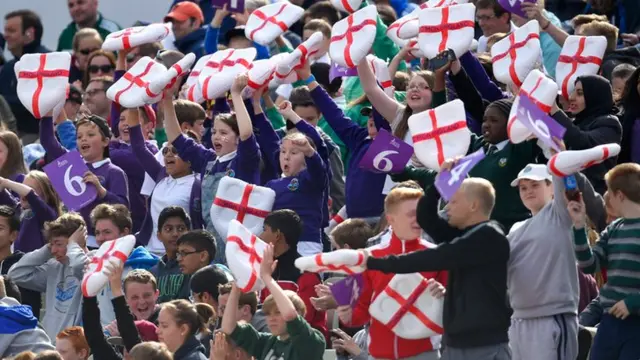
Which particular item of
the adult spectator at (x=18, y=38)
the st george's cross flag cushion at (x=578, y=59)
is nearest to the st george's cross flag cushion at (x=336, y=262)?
the st george's cross flag cushion at (x=578, y=59)

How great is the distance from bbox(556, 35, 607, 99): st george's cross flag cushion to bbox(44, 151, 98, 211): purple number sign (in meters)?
3.06

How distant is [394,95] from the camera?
36.3ft

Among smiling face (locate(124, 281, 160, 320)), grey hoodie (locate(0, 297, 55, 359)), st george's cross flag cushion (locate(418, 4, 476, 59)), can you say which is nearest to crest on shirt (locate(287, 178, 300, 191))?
st george's cross flag cushion (locate(418, 4, 476, 59))

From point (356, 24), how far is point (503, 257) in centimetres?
287

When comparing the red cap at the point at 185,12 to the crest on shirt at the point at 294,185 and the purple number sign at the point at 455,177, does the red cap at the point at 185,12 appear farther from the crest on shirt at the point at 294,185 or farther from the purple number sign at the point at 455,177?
the purple number sign at the point at 455,177

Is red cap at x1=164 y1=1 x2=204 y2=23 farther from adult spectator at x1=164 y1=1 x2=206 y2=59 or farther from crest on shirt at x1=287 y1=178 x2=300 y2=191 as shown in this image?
crest on shirt at x1=287 y1=178 x2=300 y2=191

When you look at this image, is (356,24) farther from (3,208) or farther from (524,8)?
(3,208)

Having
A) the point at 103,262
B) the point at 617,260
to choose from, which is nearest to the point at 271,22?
the point at 103,262

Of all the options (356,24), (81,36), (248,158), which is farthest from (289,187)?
(81,36)

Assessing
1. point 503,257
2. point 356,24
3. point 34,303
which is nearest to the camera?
point 503,257

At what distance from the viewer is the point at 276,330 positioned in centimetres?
824

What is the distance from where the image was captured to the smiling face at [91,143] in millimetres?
11203

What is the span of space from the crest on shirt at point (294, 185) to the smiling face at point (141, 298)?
1.21m

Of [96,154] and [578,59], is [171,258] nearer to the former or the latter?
[96,154]
